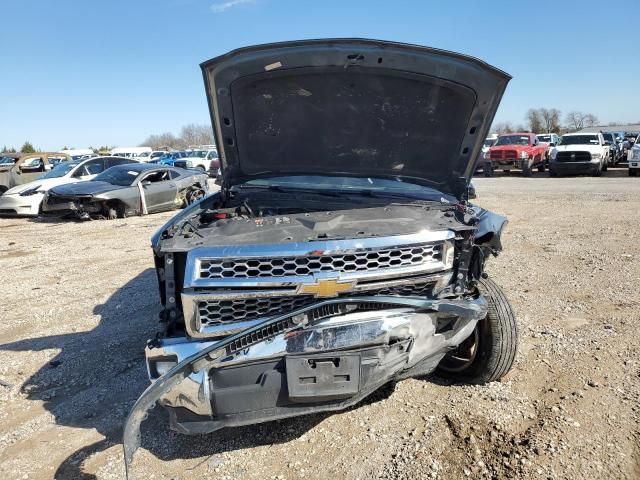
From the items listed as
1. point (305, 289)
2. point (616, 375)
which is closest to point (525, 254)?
point (616, 375)

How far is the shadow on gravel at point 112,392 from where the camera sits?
288cm

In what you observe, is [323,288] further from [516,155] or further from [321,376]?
[516,155]

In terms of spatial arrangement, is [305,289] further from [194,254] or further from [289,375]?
[194,254]

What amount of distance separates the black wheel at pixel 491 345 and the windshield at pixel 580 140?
20.4 meters

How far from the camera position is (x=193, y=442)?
292 cm

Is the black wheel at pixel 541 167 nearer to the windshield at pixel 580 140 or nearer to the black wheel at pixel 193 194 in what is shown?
the windshield at pixel 580 140

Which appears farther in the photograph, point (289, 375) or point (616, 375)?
point (616, 375)

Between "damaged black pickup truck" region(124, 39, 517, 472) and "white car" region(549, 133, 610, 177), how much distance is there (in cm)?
1847

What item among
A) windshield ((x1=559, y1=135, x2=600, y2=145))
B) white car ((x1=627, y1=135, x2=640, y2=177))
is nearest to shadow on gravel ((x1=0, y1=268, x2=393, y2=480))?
white car ((x1=627, y1=135, x2=640, y2=177))

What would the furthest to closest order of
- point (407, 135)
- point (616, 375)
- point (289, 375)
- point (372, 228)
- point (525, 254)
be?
point (525, 254) < point (407, 135) < point (616, 375) < point (372, 228) < point (289, 375)

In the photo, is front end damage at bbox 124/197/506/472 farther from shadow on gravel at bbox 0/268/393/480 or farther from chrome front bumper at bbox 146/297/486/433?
shadow on gravel at bbox 0/268/393/480

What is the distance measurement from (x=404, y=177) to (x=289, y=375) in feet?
6.52

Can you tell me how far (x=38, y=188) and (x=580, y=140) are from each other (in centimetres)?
2022

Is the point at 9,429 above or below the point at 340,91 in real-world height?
below
